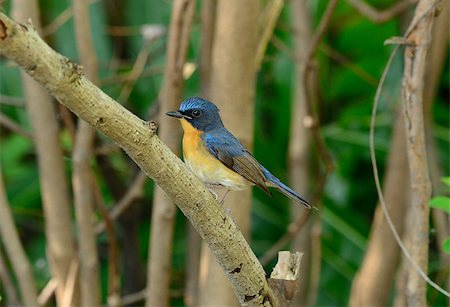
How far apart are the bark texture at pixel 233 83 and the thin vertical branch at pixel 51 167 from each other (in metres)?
0.79

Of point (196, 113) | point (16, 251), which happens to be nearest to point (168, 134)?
point (196, 113)

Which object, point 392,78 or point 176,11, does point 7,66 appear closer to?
point 176,11

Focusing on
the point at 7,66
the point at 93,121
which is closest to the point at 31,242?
the point at 7,66

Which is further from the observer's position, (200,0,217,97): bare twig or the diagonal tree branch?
(200,0,217,97): bare twig

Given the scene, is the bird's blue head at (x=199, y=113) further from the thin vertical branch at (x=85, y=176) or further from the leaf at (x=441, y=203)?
the leaf at (x=441, y=203)

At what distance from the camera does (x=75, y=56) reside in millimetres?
5109

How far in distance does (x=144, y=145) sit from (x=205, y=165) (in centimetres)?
110

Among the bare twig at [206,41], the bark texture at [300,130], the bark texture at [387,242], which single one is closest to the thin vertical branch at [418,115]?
the bark texture at [387,242]

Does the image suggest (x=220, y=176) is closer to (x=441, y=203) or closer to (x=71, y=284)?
(x=441, y=203)

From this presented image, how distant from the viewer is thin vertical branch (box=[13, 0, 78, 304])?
11.6 ft

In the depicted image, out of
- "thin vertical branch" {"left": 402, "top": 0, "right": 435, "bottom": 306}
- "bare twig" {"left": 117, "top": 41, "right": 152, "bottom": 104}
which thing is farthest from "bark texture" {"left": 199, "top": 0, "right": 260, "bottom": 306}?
"bare twig" {"left": 117, "top": 41, "right": 152, "bottom": 104}

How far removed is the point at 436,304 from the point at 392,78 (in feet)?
4.60

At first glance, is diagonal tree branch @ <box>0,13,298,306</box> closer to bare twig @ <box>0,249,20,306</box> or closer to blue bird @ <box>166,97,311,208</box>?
blue bird @ <box>166,97,311,208</box>

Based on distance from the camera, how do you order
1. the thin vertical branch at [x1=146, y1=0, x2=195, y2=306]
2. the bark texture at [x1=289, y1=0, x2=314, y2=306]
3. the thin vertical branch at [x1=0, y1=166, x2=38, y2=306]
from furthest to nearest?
the bark texture at [x1=289, y1=0, x2=314, y2=306]
the thin vertical branch at [x1=0, y1=166, x2=38, y2=306]
the thin vertical branch at [x1=146, y1=0, x2=195, y2=306]
